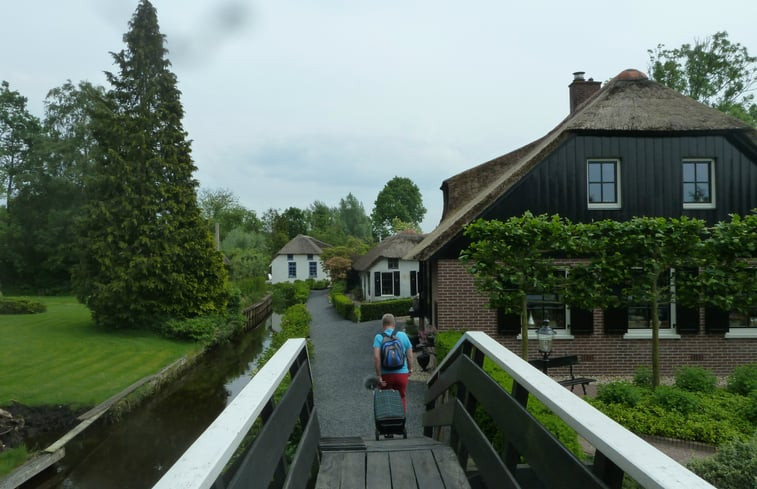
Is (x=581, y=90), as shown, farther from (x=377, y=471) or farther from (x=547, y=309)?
(x=377, y=471)

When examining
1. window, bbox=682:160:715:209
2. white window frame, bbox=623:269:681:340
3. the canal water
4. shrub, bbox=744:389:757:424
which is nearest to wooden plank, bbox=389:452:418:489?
shrub, bbox=744:389:757:424

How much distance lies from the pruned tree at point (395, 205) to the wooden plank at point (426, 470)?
7565cm

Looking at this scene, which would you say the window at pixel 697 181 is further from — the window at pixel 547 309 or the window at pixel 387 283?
the window at pixel 387 283

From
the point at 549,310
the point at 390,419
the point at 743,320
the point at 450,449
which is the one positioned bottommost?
the point at 743,320

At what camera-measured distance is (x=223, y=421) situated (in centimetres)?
162

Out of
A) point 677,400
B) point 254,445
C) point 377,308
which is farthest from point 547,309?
point 377,308

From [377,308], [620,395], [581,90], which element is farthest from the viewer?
[377,308]

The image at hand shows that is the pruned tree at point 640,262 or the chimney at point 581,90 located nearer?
the pruned tree at point 640,262

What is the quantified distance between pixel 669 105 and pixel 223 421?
14578mm

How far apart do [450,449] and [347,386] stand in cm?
867

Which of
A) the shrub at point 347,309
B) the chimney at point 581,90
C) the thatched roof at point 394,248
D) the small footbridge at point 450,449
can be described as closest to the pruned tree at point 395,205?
the thatched roof at point 394,248

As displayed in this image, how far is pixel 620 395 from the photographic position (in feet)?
29.3

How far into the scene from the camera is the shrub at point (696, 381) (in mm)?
9578

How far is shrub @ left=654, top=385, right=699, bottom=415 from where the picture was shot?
8.51 m
